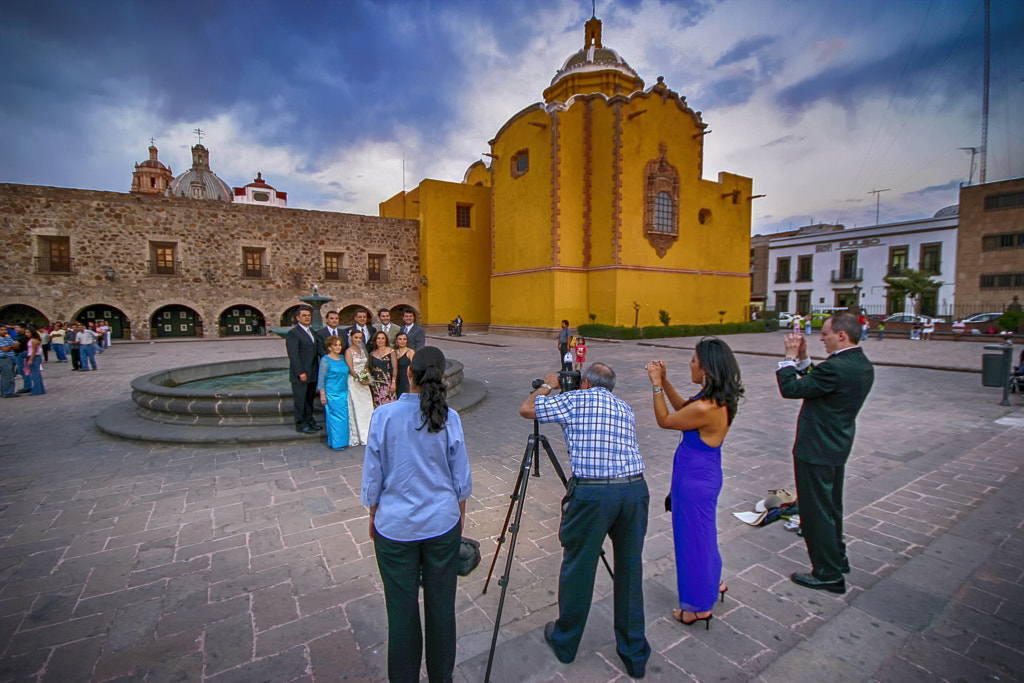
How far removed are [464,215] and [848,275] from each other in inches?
1133

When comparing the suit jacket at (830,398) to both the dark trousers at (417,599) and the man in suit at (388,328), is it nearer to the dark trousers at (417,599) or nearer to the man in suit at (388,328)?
the dark trousers at (417,599)

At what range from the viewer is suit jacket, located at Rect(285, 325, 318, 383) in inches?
222

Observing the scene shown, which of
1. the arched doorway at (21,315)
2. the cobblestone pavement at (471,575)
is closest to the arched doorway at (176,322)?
the arched doorway at (21,315)

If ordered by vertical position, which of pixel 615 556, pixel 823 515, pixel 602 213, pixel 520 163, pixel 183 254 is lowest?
pixel 823 515

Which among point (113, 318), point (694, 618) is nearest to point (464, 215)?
point (113, 318)

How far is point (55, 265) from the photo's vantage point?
20.4 m

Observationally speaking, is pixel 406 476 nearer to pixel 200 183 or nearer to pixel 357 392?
pixel 357 392

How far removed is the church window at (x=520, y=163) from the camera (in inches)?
906

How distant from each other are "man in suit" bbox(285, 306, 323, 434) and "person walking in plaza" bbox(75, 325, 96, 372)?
10601 millimetres

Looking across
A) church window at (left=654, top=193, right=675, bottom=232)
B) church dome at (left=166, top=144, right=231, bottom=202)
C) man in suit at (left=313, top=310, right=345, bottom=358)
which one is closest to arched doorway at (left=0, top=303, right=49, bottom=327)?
man in suit at (left=313, top=310, right=345, bottom=358)

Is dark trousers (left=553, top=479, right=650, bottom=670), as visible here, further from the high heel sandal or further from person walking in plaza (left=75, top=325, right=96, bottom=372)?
person walking in plaza (left=75, top=325, right=96, bottom=372)

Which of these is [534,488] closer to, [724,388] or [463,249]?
[724,388]

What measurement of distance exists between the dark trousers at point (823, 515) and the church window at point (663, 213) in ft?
67.6

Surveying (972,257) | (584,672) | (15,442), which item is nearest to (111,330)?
(15,442)
